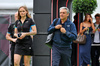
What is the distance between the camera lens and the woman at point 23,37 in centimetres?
647

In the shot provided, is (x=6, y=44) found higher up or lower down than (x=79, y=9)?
lower down

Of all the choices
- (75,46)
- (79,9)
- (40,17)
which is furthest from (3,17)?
(79,9)

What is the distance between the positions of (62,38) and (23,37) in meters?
0.88

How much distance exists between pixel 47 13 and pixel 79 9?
Answer: 3932 mm

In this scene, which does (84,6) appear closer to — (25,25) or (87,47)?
(87,47)

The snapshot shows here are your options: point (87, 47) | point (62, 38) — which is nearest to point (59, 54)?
point (62, 38)

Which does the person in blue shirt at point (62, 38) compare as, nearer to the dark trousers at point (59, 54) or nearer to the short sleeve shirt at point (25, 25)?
the dark trousers at point (59, 54)

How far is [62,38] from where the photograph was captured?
6.23 meters

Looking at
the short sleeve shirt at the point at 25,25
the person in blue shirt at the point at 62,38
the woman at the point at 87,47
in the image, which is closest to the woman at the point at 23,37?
the short sleeve shirt at the point at 25,25

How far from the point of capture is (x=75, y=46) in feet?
28.2

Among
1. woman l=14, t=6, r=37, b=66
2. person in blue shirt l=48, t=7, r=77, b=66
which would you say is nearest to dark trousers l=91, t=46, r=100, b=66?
person in blue shirt l=48, t=7, r=77, b=66

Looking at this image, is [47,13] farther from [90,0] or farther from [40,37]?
[90,0]

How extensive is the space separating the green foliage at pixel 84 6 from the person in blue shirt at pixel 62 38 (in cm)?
460

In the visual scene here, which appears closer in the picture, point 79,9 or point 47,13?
point 47,13
